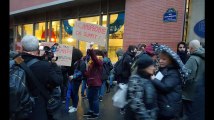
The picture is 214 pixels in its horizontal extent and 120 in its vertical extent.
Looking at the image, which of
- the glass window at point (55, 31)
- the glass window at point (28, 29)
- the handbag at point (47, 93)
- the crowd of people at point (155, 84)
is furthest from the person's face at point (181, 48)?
the glass window at point (28, 29)

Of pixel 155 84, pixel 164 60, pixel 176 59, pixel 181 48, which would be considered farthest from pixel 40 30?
pixel 155 84

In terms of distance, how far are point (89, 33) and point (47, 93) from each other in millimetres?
3373

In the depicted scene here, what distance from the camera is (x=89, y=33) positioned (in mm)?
7160

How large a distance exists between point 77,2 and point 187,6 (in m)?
7.76

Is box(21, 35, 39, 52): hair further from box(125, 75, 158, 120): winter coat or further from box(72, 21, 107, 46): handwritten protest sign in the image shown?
box(72, 21, 107, 46): handwritten protest sign

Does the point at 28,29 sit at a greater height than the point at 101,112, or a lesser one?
greater

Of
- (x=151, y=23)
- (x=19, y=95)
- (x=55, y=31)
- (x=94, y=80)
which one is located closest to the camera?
(x=19, y=95)

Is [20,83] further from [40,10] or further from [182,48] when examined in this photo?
[40,10]

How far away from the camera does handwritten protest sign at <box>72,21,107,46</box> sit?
717 cm

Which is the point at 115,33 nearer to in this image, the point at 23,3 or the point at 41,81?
the point at 23,3

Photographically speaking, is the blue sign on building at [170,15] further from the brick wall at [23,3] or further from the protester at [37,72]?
the brick wall at [23,3]

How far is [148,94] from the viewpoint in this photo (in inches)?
132

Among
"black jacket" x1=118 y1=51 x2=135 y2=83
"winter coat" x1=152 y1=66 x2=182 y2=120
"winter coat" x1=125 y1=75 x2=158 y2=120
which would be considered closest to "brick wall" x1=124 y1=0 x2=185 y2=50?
"black jacket" x1=118 y1=51 x2=135 y2=83
